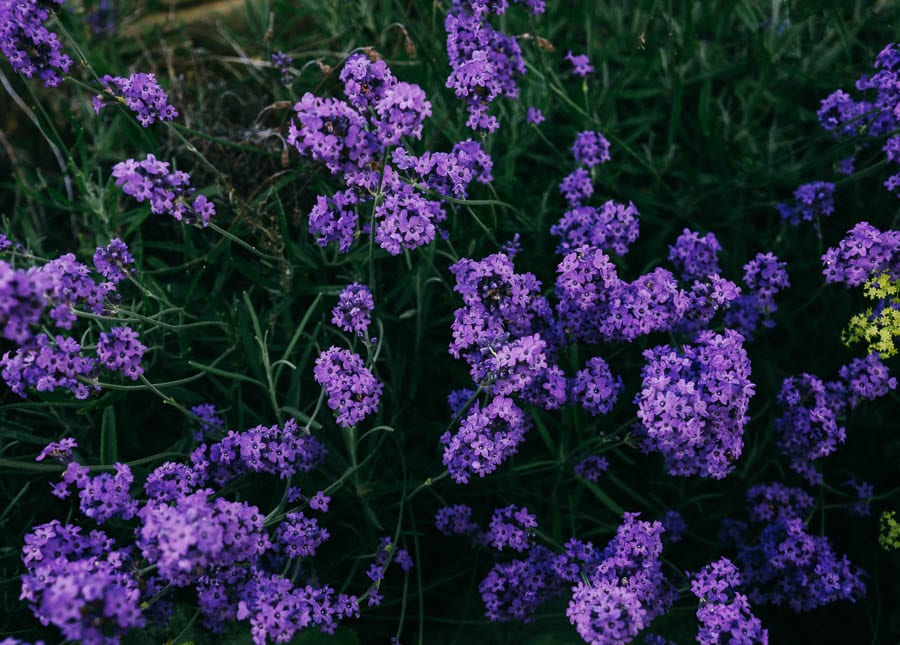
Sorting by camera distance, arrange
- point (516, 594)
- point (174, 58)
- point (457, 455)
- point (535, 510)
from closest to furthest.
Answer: point (457, 455), point (516, 594), point (535, 510), point (174, 58)

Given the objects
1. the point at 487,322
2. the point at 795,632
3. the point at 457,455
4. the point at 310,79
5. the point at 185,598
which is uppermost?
the point at 310,79

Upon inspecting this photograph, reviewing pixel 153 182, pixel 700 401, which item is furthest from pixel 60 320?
pixel 700 401

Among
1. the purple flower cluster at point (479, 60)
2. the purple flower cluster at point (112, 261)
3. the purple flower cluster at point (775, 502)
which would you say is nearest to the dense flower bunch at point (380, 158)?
the purple flower cluster at point (479, 60)

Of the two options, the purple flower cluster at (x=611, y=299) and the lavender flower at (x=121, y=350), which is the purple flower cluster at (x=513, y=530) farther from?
the lavender flower at (x=121, y=350)

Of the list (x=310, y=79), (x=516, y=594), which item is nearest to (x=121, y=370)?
(x=516, y=594)

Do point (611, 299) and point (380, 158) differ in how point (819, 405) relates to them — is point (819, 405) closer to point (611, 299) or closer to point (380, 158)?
point (611, 299)

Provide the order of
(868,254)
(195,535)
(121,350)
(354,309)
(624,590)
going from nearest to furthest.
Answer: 1. (195,535)
2. (624,590)
3. (121,350)
4. (354,309)
5. (868,254)

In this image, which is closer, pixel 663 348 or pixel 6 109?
pixel 663 348

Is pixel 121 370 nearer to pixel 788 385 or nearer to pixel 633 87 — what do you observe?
pixel 788 385
